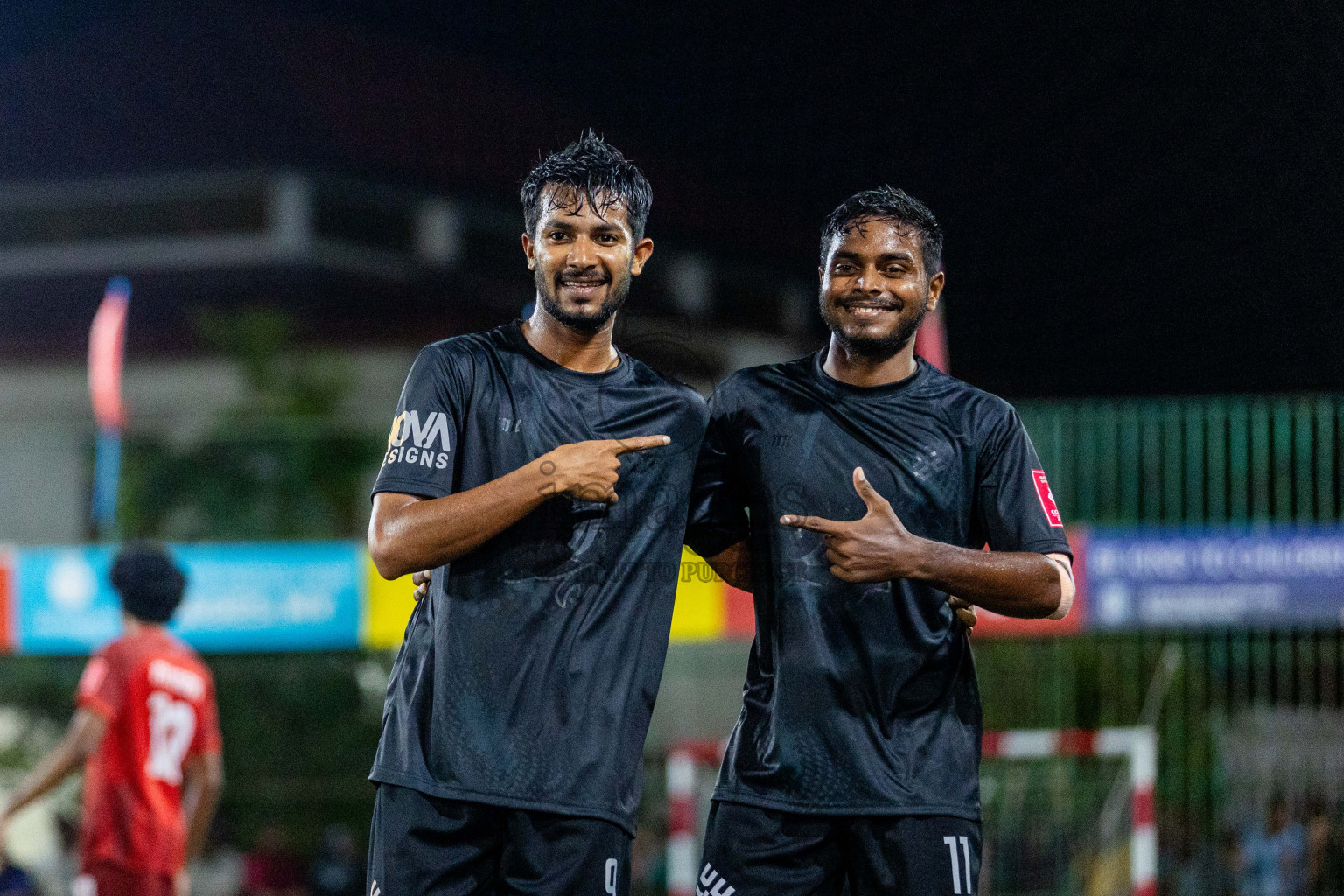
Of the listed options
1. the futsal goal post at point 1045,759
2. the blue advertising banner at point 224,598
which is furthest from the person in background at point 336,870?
the futsal goal post at point 1045,759

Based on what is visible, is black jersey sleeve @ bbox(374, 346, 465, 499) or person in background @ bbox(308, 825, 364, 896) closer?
black jersey sleeve @ bbox(374, 346, 465, 499)

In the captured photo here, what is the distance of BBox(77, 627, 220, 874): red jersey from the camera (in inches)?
191

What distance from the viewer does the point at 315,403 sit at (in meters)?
12.6

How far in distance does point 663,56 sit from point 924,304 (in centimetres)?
564

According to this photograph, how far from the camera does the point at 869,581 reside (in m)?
2.74

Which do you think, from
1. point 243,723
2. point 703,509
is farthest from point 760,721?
point 243,723

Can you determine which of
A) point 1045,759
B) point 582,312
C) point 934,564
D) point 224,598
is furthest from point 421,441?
point 224,598

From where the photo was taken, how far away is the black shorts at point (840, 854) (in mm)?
2873

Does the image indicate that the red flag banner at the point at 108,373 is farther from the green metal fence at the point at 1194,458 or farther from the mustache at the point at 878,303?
the mustache at the point at 878,303

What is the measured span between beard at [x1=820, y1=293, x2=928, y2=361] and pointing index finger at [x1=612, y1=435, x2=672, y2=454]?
0.48 metres

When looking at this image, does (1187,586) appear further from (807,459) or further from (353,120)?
(353,120)

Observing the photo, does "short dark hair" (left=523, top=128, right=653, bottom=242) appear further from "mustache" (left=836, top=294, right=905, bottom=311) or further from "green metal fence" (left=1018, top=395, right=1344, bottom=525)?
"green metal fence" (left=1018, top=395, right=1344, bottom=525)

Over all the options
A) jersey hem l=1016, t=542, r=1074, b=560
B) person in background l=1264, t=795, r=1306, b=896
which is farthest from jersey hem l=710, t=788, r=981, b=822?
person in background l=1264, t=795, r=1306, b=896

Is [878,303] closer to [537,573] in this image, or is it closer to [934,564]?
[934,564]
